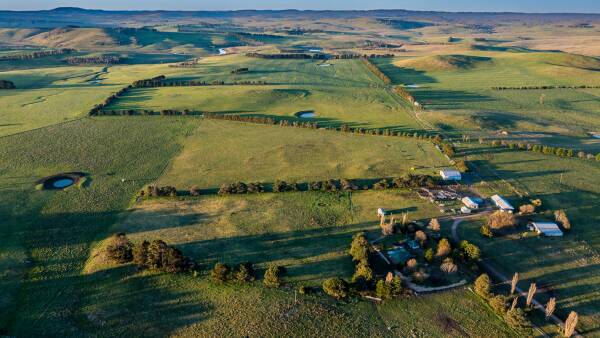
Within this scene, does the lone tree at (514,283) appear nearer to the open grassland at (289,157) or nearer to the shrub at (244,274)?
the shrub at (244,274)

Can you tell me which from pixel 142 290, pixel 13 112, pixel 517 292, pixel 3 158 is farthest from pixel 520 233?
pixel 13 112

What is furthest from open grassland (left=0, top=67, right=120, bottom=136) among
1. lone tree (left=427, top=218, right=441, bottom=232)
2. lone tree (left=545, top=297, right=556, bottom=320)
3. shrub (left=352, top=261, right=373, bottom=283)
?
lone tree (left=545, top=297, right=556, bottom=320)

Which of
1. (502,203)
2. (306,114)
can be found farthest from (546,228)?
(306,114)

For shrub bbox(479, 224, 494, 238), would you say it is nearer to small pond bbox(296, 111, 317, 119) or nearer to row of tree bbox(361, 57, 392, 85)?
small pond bbox(296, 111, 317, 119)

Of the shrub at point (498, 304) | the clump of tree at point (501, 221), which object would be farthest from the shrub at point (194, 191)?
the shrub at point (498, 304)

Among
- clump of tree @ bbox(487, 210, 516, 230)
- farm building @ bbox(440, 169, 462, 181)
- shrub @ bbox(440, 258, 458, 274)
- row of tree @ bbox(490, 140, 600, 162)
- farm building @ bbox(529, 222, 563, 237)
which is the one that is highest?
row of tree @ bbox(490, 140, 600, 162)

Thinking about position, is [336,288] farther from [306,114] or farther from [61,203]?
[306,114]
